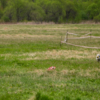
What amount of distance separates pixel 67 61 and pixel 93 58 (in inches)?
74.5

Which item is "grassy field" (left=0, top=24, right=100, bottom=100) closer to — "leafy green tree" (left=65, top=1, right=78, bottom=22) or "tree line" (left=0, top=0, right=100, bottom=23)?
"tree line" (left=0, top=0, right=100, bottom=23)

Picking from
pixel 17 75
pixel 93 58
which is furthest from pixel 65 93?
pixel 93 58

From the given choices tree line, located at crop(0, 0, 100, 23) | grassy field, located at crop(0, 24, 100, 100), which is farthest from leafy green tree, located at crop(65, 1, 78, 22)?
grassy field, located at crop(0, 24, 100, 100)

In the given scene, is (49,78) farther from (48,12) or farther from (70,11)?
(70,11)

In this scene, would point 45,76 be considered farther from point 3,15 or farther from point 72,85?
point 3,15

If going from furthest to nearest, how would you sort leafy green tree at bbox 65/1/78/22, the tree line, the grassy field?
leafy green tree at bbox 65/1/78/22 < the tree line < the grassy field

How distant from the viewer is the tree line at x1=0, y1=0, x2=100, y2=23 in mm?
87562

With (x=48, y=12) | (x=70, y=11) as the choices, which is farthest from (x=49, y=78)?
(x=70, y=11)

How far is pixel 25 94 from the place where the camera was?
7.29m

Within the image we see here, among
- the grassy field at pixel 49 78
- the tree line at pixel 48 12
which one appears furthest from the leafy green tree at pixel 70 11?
the grassy field at pixel 49 78

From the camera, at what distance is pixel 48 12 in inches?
3519

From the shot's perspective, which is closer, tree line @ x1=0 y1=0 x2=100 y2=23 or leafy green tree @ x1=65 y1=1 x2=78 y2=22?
tree line @ x1=0 y1=0 x2=100 y2=23

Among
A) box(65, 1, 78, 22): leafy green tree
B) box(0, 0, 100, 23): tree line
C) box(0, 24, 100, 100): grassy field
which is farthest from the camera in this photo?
box(65, 1, 78, 22): leafy green tree

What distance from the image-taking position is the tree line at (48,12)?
8756 cm
